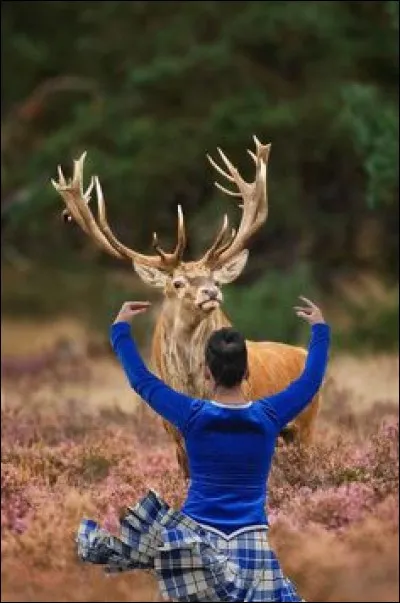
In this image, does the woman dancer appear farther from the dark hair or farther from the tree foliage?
the tree foliage

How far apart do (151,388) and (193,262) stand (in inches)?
27.9

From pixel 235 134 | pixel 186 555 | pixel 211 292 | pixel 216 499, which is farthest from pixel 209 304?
pixel 235 134

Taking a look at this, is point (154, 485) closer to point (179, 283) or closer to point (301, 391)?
point (179, 283)

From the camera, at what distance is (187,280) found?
163 inches

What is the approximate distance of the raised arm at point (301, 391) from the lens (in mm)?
3684

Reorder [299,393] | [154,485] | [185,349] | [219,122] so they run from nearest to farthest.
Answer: [299,393], [185,349], [154,485], [219,122]

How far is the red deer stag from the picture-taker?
4152mm

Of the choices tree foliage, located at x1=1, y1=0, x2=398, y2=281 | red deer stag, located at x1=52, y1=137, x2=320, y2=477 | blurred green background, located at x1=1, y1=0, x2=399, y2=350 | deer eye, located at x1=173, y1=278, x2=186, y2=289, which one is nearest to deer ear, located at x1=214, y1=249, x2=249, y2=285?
red deer stag, located at x1=52, y1=137, x2=320, y2=477

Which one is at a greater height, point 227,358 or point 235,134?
point 235,134

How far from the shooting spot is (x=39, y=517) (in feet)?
18.7

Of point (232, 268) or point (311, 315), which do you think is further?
point (232, 268)

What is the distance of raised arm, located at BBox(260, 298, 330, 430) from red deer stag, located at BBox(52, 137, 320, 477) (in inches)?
16.9

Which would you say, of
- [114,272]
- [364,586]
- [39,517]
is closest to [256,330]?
[364,586]

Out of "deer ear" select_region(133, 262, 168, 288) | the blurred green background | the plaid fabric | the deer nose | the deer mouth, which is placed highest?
the blurred green background
